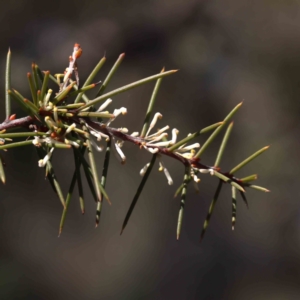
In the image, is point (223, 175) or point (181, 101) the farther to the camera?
point (181, 101)

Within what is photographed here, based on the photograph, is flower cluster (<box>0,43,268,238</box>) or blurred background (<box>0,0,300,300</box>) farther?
blurred background (<box>0,0,300,300</box>)

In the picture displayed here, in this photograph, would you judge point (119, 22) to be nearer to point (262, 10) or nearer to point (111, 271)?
point (262, 10)

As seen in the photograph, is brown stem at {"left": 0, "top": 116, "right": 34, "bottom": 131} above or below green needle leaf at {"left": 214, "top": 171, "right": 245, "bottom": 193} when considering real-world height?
below

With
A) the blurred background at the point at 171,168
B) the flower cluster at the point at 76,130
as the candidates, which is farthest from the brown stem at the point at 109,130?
the blurred background at the point at 171,168

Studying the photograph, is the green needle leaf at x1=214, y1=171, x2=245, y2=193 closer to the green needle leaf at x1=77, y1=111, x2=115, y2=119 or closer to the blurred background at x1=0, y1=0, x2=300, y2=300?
the green needle leaf at x1=77, y1=111, x2=115, y2=119

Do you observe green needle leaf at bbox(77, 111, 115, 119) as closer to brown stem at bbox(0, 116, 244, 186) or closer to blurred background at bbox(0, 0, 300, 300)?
brown stem at bbox(0, 116, 244, 186)

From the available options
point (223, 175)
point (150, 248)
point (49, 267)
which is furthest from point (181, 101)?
point (223, 175)

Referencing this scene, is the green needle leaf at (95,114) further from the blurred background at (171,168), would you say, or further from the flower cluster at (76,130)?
the blurred background at (171,168)

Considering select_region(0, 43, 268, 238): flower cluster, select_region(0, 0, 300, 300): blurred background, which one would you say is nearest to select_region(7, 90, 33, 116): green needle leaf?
select_region(0, 43, 268, 238): flower cluster

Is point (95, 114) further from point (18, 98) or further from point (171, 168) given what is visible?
point (171, 168)
